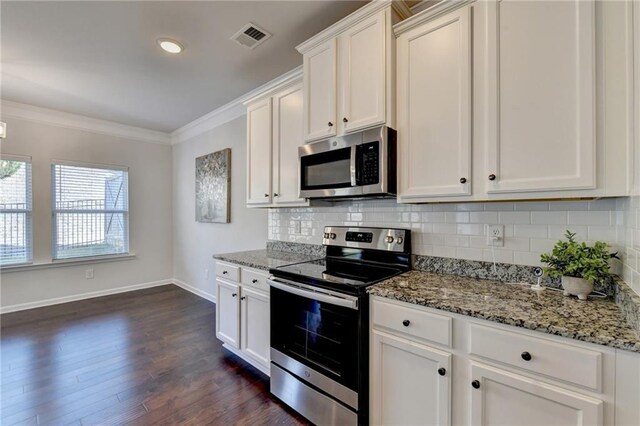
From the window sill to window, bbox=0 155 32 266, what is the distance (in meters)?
0.06

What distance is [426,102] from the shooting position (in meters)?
1.65

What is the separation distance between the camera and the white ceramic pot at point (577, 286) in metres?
1.25

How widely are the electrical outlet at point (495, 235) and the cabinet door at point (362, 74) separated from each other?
0.90 m

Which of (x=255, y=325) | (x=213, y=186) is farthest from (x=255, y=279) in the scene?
(x=213, y=186)

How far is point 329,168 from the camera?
2068 mm

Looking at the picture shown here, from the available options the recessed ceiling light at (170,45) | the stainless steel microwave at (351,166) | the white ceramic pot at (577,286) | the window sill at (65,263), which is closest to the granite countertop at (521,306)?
the white ceramic pot at (577,286)

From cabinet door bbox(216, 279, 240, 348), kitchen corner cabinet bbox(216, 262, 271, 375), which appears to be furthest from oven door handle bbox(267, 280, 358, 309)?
cabinet door bbox(216, 279, 240, 348)

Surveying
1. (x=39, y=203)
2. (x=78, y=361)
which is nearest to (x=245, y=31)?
(x=78, y=361)

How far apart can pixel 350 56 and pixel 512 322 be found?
174cm

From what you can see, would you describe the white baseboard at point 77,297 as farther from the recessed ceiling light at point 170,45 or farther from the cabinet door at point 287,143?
the recessed ceiling light at point 170,45

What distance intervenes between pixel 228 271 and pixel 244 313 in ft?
1.30

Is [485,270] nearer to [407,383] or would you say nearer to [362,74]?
[407,383]

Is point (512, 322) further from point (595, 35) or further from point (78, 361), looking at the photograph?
point (78, 361)

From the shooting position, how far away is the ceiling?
6.50 ft
